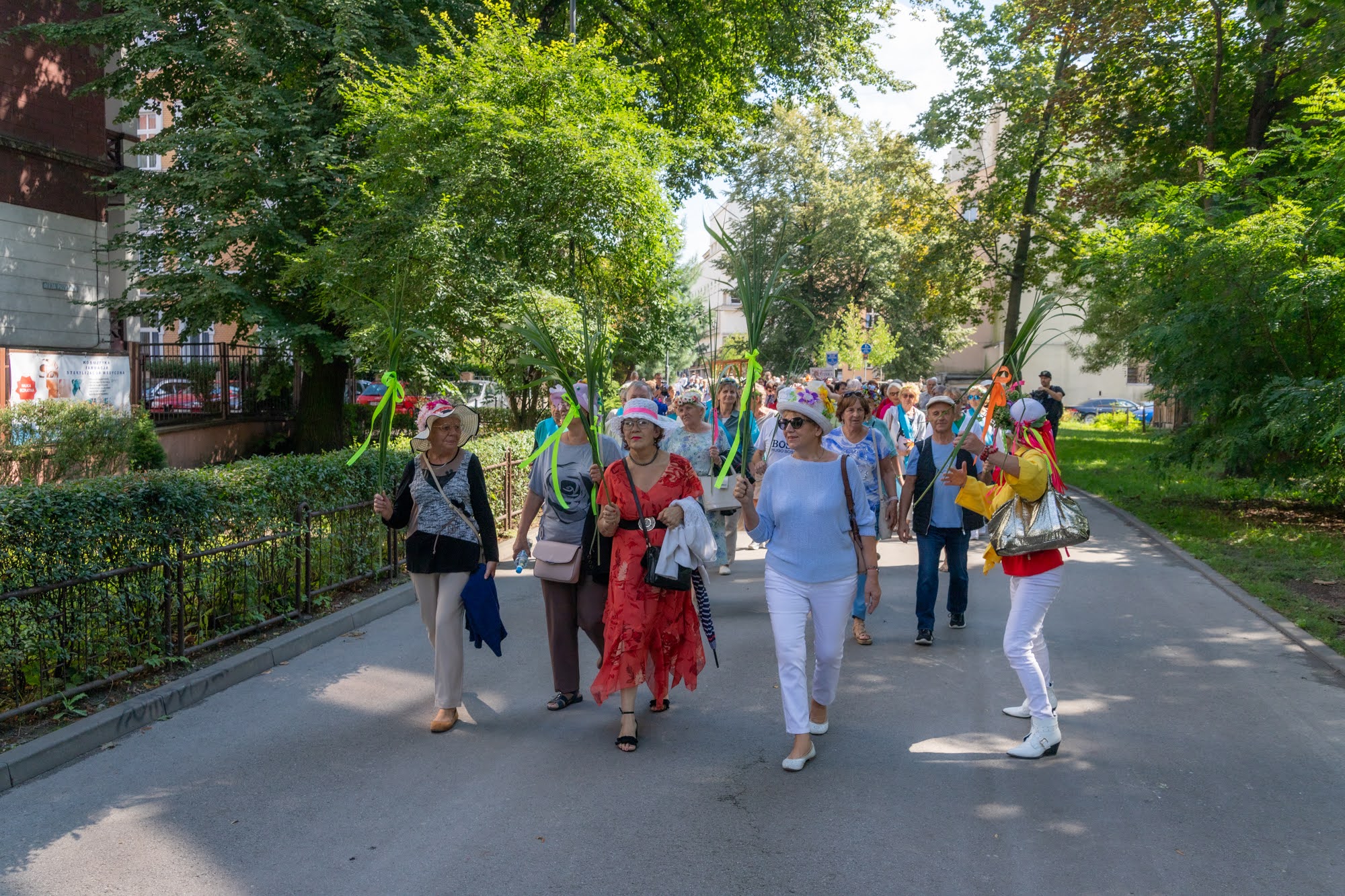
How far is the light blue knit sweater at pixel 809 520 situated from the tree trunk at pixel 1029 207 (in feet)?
70.0

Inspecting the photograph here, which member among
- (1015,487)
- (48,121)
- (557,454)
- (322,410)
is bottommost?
(1015,487)

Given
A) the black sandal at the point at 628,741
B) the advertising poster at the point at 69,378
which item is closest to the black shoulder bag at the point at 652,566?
the black sandal at the point at 628,741

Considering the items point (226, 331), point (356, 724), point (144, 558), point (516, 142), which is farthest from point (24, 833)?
point (226, 331)

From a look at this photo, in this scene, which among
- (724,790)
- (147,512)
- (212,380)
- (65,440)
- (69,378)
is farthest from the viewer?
(212,380)

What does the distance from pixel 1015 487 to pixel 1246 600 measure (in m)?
5.21

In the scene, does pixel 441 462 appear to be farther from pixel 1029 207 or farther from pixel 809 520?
pixel 1029 207

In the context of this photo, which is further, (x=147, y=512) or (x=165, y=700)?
(x=147, y=512)

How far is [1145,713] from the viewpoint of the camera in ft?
20.4

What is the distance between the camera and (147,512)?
261 inches

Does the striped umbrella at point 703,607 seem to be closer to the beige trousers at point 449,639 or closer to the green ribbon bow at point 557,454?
the green ribbon bow at point 557,454

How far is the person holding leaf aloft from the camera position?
6.20 m

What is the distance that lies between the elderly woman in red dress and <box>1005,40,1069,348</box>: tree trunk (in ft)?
69.9

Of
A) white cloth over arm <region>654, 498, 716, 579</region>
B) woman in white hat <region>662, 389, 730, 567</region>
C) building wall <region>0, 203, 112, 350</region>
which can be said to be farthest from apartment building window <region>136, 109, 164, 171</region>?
white cloth over arm <region>654, 498, 716, 579</region>

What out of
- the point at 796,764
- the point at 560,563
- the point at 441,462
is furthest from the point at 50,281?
the point at 796,764
